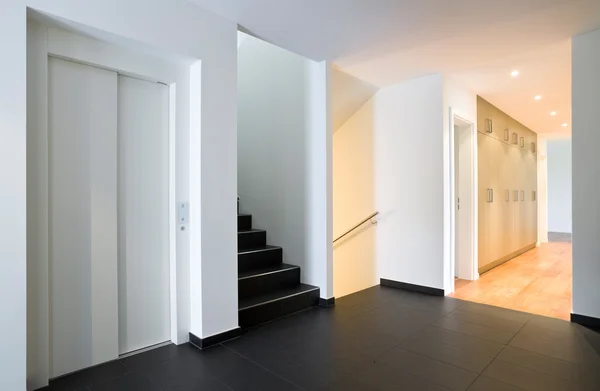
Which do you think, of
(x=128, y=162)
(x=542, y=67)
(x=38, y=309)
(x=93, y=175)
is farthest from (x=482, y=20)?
(x=38, y=309)

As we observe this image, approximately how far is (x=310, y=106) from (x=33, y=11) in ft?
8.44

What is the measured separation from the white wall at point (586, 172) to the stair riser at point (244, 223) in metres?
3.57

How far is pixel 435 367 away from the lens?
2.39 meters

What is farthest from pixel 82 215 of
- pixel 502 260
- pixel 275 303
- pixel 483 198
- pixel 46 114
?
pixel 502 260

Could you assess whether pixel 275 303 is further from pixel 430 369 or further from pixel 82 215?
pixel 82 215

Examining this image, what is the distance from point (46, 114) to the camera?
2.19 m

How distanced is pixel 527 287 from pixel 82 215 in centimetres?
529

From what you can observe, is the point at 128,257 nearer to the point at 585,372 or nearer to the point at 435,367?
the point at 435,367

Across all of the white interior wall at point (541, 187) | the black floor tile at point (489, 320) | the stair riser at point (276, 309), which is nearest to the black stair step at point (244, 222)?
the stair riser at point (276, 309)

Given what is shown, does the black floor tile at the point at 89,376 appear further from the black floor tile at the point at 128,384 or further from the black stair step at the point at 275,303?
the black stair step at the point at 275,303

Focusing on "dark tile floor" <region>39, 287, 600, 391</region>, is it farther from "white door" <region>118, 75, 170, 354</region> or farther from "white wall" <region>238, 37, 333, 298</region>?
"white wall" <region>238, 37, 333, 298</region>

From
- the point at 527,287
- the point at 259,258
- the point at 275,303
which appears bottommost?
the point at 527,287

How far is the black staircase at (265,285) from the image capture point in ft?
10.7

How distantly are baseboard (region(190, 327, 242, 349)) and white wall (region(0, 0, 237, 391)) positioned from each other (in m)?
0.04
